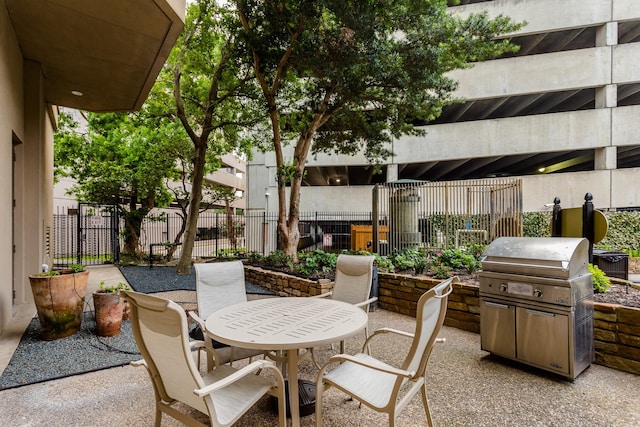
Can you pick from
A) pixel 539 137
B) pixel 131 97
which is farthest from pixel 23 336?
pixel 539 137

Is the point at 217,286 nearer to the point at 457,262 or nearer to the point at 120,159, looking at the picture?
the point at 457,262

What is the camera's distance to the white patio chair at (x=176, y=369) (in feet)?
5.68

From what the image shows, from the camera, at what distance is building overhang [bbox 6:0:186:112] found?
4.06 metres

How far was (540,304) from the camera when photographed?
3.29m

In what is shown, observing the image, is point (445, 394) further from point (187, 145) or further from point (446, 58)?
point (187, 145)

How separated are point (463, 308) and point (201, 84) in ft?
31.2

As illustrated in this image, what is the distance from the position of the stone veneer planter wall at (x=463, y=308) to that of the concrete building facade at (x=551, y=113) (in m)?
8.68

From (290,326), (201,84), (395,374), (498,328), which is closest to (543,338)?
(498,328)

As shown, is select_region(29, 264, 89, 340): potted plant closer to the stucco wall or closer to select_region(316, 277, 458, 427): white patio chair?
the stucco wall

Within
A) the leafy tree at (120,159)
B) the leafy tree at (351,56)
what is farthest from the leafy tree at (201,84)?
the leafy tree at (120,159)

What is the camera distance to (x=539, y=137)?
14250 mm

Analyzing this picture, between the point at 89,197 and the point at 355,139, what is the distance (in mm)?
9538

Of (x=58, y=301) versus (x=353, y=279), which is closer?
(x=353, y=279)

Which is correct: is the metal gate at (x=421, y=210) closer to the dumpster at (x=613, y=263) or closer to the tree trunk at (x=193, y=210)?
the dumpster at (x=613, y=263)
